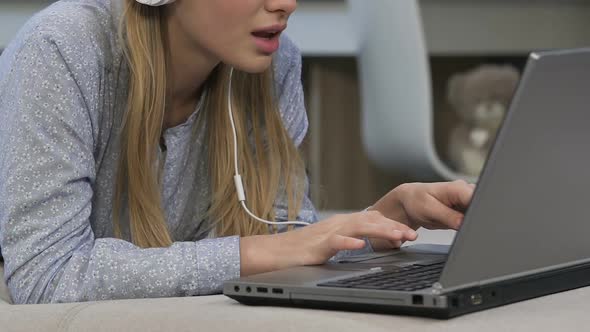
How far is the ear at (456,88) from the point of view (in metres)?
3.41

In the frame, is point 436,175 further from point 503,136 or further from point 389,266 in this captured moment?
point 503,136

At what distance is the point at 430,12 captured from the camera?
3236 millimetres

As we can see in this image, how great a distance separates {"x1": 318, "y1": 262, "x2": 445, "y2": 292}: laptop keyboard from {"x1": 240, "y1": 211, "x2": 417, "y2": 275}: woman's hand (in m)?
0.06

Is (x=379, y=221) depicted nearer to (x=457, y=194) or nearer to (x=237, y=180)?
(x=457, y=194)

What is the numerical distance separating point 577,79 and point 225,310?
33 centimetres

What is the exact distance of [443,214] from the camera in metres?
1.18

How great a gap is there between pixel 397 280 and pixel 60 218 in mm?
361

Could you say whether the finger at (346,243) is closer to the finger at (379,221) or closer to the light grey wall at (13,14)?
the finger at (379,221)

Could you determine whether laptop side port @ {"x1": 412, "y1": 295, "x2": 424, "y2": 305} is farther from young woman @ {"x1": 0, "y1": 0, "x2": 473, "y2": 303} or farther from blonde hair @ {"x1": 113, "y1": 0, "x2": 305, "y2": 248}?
blonde hair @ {"x1": 113, "y1": 0, "x2": 305, "y2": 248}

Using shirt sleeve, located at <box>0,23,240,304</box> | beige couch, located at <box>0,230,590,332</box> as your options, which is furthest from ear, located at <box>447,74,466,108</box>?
beige couch, located at <box>0,230,590,332</box>

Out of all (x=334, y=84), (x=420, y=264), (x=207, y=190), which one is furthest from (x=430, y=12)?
(x=420, y=264)

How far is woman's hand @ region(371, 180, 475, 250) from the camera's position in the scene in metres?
1.15

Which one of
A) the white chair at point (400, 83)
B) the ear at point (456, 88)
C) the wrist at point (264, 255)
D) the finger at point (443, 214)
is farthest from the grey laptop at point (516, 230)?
the ear at point (456, 88)

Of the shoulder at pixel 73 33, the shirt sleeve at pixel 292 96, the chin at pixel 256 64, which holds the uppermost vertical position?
the shoulder at pixel 73 33
